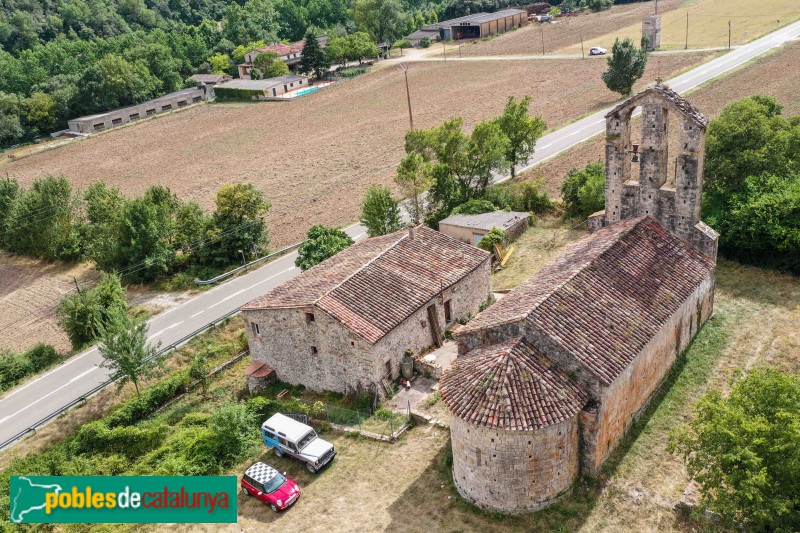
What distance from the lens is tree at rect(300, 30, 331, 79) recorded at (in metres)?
132

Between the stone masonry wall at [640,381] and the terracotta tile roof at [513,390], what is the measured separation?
4.59ft

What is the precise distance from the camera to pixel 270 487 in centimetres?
2883

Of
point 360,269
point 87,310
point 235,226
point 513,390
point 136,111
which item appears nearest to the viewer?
point 513,390

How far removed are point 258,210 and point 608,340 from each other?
34.4 metres

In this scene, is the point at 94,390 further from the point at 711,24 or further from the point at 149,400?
the point at 711,24

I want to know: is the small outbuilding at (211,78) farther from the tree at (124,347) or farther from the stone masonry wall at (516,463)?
the stone masonry wall at (516,463)

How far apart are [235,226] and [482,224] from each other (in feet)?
63.0

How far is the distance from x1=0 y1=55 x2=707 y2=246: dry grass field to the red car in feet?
104

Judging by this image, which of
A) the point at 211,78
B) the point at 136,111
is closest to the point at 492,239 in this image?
the point at 136,111

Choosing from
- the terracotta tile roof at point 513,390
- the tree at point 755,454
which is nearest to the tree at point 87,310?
the terracotta tile roof at point 513,390

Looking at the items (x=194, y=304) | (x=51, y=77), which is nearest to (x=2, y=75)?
(x=51, y=77)

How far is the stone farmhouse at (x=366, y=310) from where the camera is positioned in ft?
113

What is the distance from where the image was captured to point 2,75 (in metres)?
131

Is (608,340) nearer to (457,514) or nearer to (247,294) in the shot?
(457,514)
